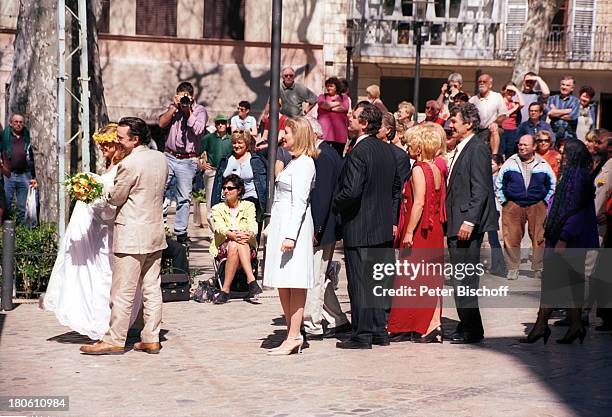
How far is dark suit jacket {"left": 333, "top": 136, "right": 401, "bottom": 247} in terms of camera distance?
409 inches

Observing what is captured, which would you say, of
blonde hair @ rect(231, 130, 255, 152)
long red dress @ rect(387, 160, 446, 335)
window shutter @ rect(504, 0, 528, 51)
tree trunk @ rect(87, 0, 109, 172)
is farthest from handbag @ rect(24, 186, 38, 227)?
window shutter @ rect(504, 0, 528, 51)

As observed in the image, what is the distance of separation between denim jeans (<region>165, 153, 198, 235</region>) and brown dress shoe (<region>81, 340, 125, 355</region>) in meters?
5.61

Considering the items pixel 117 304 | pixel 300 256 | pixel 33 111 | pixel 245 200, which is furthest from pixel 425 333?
pixel 33 111

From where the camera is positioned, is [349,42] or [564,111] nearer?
[564,111]

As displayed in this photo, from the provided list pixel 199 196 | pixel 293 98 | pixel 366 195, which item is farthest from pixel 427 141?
pixel 199 196

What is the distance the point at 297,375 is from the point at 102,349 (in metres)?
1.76

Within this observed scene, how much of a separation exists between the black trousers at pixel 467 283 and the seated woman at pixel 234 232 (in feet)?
10.1

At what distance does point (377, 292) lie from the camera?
1105cm

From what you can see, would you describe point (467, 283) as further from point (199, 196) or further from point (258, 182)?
point (199, 196)

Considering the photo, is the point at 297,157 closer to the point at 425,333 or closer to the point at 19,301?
the point at 425,333

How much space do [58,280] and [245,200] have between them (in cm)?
412

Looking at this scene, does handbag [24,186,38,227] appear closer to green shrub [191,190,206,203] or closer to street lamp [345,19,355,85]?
green shrub [191,190,206,203]

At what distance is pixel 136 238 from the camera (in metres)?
10.0

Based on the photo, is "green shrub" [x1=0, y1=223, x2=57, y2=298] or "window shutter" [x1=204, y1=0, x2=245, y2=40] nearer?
"green shrub" [x1=0, y1=223, x2=57, y2=298]
